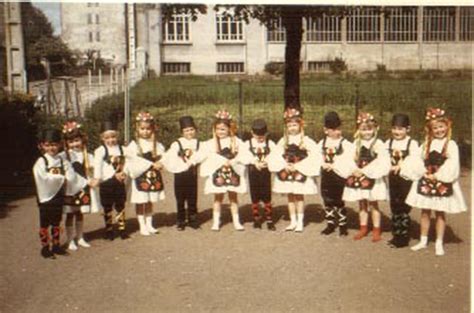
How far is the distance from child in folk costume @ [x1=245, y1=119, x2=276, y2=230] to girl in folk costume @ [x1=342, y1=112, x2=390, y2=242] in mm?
569

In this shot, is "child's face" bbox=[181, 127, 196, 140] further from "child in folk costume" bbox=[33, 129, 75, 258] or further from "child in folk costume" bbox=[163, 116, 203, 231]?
"child in folk costume" bbox=[33, 129, 75, 258]

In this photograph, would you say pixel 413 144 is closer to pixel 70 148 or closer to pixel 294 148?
pixel 294 148

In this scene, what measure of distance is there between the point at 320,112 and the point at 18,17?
4150 millimetres

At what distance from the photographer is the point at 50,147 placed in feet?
10.4

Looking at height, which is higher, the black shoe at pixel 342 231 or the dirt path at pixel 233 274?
the black shoe at pixel 342 231

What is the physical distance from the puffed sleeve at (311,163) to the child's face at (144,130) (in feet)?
3.31

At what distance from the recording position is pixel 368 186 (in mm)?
3537

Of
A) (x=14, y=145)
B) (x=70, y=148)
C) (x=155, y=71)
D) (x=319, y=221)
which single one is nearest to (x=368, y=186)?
(x=319, y=221)

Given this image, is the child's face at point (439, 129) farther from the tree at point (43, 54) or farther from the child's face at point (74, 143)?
the tree at point (43, 54)

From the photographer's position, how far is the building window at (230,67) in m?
14.3

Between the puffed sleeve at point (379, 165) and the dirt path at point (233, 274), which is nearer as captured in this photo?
the dirt path at point (233, 274)

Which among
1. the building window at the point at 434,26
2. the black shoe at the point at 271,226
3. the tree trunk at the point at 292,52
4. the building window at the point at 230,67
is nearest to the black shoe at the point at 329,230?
the black shoe at the point at 271,226

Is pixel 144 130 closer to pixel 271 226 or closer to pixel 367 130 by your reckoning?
pixel 271 226

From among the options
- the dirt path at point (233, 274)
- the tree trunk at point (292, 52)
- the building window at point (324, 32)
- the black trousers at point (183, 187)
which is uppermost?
the building window at point (324, 32)
